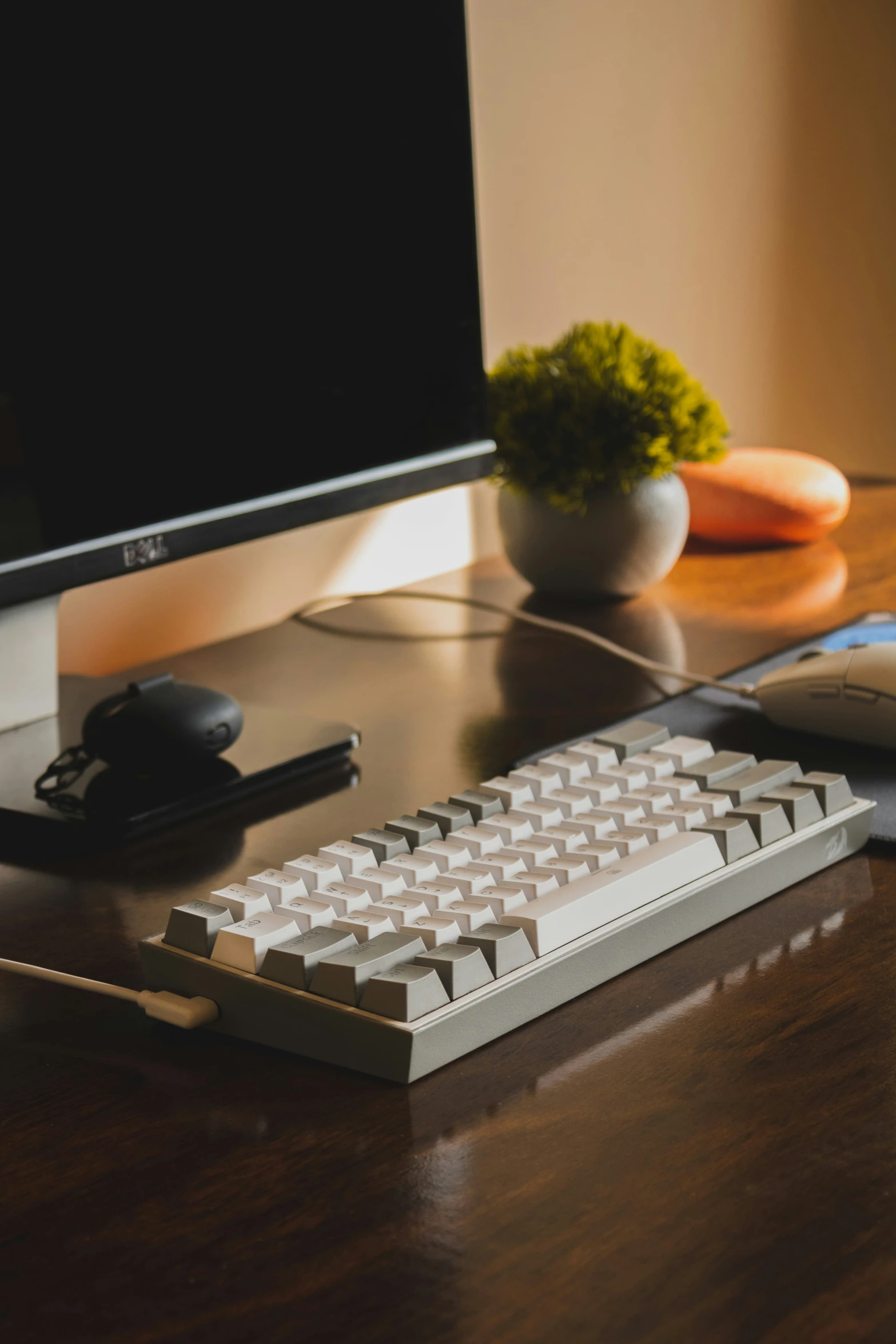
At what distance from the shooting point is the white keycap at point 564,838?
0.61 m

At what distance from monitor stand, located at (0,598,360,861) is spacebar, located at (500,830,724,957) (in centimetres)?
25

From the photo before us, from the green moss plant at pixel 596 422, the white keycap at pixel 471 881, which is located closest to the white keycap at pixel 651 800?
the white keycap at pixel 471 881

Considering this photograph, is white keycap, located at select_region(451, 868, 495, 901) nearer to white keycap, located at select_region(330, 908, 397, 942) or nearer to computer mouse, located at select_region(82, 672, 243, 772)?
white keycap, located at select_region(330, 908, 397, 942)

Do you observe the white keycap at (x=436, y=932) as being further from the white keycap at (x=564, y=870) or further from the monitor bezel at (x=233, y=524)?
the monitor bezel at (x=233, y=524)

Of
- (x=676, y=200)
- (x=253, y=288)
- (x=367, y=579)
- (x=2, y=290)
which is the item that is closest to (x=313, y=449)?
(x=253, y=288)

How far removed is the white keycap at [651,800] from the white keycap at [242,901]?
7.5 inches

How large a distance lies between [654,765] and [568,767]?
44 millimetres

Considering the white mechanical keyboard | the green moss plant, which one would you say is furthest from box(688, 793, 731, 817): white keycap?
the green moss plant

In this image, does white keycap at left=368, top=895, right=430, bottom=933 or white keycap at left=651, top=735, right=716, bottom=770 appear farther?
white keycap at left=651, top=735, right=716, bottom=770

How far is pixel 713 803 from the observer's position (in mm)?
645

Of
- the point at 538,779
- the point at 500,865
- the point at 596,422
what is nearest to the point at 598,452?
the point at 596,422

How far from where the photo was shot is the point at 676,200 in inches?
63.9

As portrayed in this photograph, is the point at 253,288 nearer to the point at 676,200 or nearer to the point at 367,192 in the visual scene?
the point at 367,192

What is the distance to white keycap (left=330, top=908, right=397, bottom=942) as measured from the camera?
527mm
